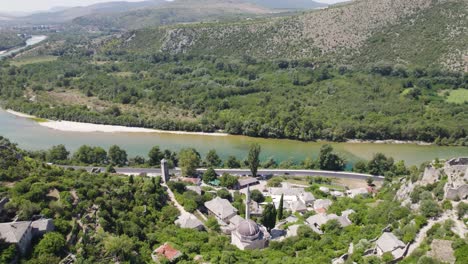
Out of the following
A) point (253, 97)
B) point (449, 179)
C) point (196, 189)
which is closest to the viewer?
point (449, 179)

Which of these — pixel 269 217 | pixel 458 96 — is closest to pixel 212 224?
pixel 269 217

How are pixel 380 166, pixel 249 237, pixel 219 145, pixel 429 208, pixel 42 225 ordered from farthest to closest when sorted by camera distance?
1. pixel 219 145
2. pixel 380 166
3. pixel 249 237
4. pixel 429 208
5. pixel 42 225

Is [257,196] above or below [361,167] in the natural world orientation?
above

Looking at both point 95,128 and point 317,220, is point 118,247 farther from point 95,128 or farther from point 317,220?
point 95,128

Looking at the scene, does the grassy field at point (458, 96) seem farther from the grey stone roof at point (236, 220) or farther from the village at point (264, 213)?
the grey stone roof at point (236, 220)

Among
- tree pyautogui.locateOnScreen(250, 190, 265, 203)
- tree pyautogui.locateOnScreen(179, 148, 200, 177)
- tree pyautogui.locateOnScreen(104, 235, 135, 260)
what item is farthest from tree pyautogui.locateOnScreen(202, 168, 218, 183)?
tree pyautogui.locateOnScreen(104, 235, 135, 260)

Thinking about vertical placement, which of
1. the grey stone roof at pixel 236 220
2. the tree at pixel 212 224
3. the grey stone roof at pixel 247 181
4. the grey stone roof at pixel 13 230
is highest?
the grey stone roof at pixel 13 230

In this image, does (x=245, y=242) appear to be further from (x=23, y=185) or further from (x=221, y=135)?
(x=221, y=135)

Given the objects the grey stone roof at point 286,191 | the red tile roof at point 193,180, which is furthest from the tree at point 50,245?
the grey stone roof at point 286,191
